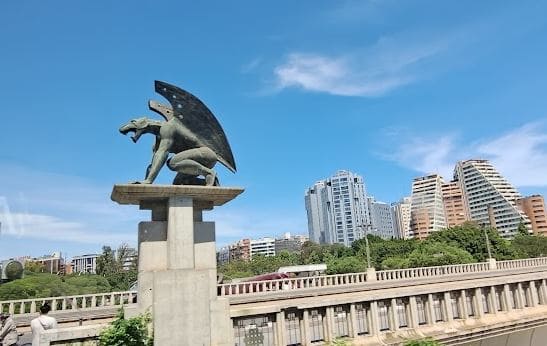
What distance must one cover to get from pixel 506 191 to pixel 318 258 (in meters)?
96.9

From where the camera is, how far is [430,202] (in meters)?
148

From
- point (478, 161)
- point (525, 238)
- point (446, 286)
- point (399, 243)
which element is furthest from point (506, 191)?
point (446, 286)

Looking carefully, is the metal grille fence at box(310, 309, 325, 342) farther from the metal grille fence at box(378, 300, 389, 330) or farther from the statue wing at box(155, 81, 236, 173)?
the statue wing at box(155, 81, 236, 173)

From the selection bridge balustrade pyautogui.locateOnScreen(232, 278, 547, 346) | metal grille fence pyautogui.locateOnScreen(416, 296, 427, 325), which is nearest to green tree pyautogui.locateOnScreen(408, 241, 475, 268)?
bridge balustrade pyautogui.locateOnScreen(232, 278, 547, 346)

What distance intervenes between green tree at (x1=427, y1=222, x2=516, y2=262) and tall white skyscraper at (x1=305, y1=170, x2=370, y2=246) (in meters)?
77.4

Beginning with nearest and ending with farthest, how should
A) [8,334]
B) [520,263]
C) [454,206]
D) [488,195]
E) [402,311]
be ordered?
→ [8,334] < [402,311] < [520,263] < [488,195] < [454,206]

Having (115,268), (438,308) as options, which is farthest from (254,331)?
(115,268)

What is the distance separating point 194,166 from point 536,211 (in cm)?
14614

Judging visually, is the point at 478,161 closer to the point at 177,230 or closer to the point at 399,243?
the point at 399,243

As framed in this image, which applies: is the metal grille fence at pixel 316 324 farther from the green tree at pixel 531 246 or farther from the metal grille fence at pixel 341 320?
the green tree at pixel 531 246

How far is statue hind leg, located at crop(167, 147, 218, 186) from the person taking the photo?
955 centimetres

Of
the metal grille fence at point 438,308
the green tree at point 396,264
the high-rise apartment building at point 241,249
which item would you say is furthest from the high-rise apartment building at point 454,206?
the metal grille fence at point 438,308

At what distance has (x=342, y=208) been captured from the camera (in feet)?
474

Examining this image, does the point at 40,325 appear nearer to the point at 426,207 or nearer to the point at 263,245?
the point at 426,207
